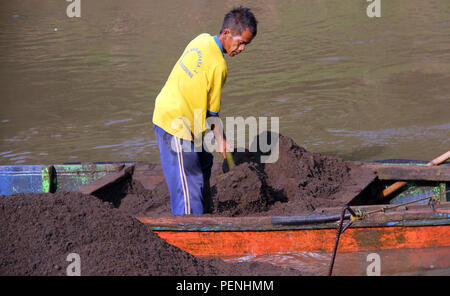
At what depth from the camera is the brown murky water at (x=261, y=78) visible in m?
8.21

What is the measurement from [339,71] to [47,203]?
27.8ft

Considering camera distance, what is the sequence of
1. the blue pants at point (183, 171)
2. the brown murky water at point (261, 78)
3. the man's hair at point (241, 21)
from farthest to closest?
the brown murky water at point (261, 78) → the blue pants at point (183, 171) → the man's hair at point (241, 21)

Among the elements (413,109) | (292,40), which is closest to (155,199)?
(413,109)

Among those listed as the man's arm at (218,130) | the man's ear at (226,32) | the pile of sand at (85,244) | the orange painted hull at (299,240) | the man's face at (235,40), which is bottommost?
the orange painted hull at (299,240)

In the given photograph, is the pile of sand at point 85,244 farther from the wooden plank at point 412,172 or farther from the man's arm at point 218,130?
the wooden plank at point 412,172

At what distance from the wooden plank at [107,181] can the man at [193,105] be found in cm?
99

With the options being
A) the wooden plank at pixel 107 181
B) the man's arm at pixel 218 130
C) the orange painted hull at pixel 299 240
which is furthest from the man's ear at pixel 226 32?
the wooden plank at pixel 107 181

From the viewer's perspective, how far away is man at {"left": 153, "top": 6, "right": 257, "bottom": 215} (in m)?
3.96

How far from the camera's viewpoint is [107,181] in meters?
5.16

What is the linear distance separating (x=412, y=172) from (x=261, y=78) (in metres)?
6.31

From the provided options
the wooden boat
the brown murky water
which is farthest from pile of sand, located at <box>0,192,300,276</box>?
the brown murky water

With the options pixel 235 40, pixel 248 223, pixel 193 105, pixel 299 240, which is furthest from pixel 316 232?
pixel 235 40

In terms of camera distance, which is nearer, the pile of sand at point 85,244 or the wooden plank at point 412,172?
the pile of sand at point 85,244
